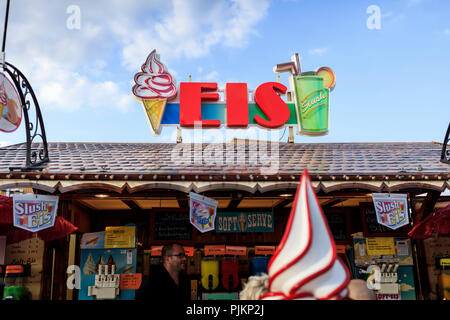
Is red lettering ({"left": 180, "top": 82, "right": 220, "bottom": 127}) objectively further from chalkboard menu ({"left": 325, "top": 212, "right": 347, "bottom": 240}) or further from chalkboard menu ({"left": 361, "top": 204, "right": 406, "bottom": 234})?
chalkboard menu ({"left": 361, "top": 204, "right": 406, "bottom": 234})

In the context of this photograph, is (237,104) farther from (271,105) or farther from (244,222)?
(244,222)

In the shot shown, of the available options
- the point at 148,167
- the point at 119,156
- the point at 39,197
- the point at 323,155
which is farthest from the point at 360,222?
the point at 39,197

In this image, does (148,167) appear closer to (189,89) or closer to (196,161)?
(196,161)

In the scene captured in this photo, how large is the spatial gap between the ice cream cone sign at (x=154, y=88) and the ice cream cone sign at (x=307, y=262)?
7.85m

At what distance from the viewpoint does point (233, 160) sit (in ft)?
27.1

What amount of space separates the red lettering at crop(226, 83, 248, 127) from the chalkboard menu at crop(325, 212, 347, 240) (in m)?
3.21

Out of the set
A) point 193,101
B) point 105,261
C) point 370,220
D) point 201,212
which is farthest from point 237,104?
point 105,261

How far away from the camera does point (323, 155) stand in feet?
30.1

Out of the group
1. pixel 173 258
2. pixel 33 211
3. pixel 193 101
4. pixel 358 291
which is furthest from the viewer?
pixel 193 101

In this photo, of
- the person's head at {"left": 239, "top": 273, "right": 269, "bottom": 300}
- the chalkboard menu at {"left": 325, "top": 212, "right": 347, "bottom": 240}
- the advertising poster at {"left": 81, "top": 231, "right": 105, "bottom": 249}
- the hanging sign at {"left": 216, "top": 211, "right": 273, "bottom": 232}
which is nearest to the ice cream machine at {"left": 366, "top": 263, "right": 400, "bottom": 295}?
the chalkboard menu at {"left": 325, "top": 212, "right": 347, "bottom": 240}

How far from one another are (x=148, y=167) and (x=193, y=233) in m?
2.33

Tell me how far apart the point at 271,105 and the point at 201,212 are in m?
4.46

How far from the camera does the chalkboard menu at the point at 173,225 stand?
873 centimetres

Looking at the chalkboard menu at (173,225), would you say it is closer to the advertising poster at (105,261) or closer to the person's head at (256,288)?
the advertising poster at (105,261)
